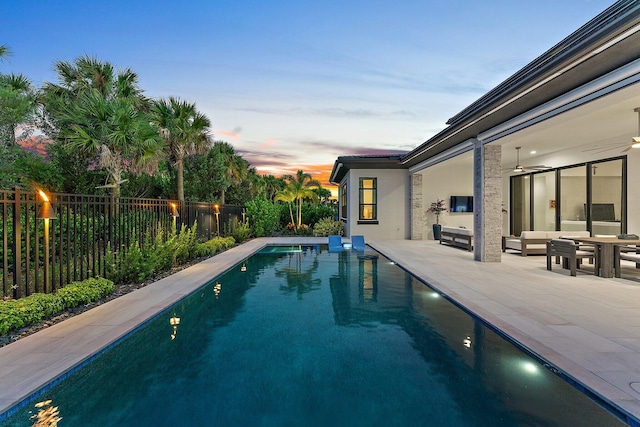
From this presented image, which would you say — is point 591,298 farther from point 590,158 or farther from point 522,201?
point 522,201

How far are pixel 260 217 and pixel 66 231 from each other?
11.5 metres

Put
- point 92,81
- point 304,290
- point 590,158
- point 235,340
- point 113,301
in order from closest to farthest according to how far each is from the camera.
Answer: point 235,340
point 113,301
point 304,290
point 590,158
point 92,81

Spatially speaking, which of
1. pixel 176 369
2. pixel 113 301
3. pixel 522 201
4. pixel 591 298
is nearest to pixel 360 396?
pixel 176 369

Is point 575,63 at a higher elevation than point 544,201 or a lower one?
higher

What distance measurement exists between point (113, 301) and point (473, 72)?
14.6 metres

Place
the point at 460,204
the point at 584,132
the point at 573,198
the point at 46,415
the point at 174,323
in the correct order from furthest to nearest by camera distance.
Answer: the point at 460,204 → the point at 573,198 → the point at 584,132 → the point at 174,323 → the point at 46,415

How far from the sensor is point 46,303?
14.4 feet

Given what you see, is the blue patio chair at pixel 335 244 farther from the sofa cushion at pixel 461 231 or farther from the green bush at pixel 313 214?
the green bush at pixel 313 214

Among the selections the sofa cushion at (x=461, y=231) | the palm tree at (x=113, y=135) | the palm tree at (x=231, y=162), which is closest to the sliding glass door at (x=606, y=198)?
the sofa cushion at (x=461, y=231)

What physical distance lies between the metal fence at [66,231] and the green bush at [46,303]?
240mm

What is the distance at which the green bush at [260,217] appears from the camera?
18.0m

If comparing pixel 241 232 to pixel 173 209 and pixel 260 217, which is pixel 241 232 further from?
pixel 173 209

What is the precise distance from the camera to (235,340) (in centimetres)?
405

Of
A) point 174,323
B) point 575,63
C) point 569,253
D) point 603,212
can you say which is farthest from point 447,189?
point 174,323
